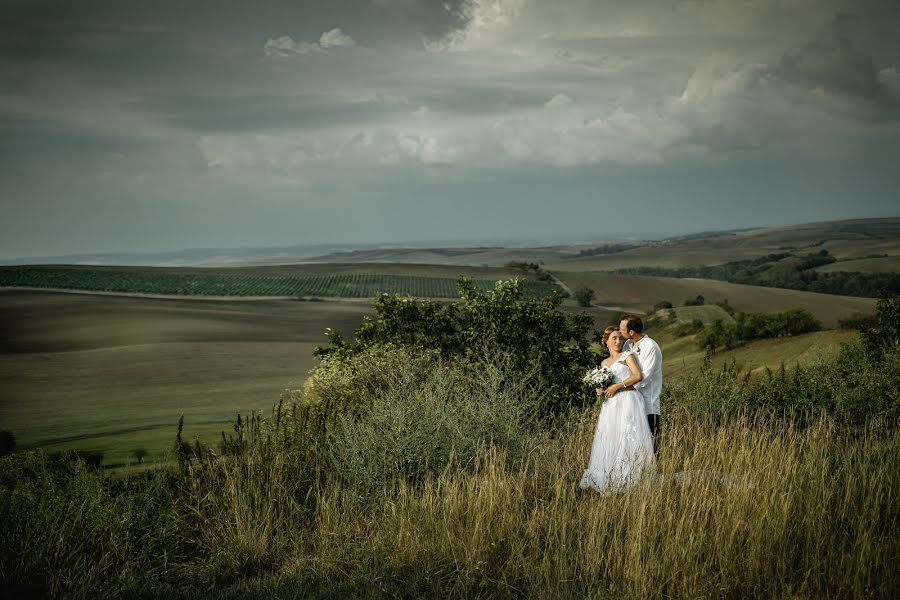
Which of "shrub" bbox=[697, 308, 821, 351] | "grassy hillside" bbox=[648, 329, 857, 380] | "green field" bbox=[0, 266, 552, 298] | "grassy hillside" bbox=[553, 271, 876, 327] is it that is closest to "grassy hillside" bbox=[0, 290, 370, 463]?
"green field" bbox=[0, 266, 552, 298]

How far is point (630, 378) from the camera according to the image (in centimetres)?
784

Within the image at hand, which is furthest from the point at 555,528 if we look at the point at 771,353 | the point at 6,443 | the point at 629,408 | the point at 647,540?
the point at 771,353

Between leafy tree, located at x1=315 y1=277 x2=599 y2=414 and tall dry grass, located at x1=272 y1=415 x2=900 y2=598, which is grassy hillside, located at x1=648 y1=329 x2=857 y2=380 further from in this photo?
tall dry grass, located at x1=272 y1=415 x2=900 y2=598

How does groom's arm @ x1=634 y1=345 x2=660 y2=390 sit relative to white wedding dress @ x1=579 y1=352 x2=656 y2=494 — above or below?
above

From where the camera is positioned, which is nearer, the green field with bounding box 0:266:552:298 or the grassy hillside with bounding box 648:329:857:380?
the grassy hillside with bounding box 648:329:857:380

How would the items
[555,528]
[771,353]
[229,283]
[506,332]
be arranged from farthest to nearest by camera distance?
[229,283] → [771,353] → [506,332] → [555,528]

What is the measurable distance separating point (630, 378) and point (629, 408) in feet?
1.19

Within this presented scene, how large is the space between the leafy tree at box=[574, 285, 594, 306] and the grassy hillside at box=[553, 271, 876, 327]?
39.8 inches

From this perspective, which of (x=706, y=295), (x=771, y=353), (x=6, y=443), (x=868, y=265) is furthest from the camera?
(x=868, y=265)

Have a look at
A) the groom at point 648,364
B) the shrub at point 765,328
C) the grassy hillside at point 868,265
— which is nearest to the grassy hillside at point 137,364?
the groom at point 648,364

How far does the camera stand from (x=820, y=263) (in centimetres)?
11569

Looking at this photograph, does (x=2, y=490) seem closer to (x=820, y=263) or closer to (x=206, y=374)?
(x=206, y=374)

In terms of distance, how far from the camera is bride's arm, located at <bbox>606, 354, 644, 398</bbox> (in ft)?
25.6

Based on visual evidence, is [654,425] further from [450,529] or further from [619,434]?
[450,529]
